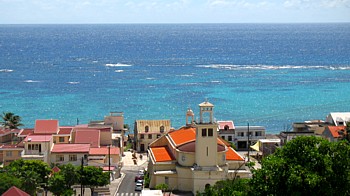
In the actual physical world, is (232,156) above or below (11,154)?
above

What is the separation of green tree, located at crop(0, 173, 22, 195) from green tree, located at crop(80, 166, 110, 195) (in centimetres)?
692

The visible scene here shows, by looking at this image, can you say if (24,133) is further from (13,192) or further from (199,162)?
(13,192)

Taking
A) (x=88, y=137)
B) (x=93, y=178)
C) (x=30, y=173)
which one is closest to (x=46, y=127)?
(x=88, y=137)

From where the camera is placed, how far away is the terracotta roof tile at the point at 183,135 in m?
57.0

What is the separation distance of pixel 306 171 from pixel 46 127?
3487 cm

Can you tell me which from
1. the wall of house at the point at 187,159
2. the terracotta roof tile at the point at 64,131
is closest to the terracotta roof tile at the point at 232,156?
the wall of house at the point at 187,159

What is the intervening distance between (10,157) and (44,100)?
54.4m

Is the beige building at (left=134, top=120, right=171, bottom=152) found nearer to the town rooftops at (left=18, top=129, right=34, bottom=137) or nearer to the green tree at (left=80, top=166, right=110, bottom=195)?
the town rooftops at (left=18, top=129, right=34, bottom=137)

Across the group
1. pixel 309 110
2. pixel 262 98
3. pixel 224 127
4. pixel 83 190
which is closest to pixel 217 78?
pixel 262 98

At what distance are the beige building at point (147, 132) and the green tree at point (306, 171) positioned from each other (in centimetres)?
3507

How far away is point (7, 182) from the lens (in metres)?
45.8

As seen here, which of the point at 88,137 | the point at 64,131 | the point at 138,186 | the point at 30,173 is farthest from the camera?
the point at 64,131

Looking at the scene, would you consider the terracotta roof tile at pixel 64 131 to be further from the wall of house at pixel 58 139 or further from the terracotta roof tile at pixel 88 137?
the terracotta roof tile at pixel 88 137

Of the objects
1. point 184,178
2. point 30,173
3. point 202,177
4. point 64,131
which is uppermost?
point 64,131
